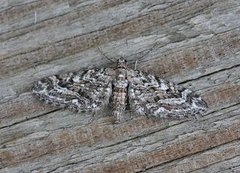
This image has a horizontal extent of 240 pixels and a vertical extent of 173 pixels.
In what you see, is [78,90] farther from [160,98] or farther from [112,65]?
[160,98]

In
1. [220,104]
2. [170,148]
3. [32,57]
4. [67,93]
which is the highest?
[32,57]

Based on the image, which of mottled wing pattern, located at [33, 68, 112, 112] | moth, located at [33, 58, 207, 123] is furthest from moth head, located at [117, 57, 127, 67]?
mottled wing pattern, located at [33, 68, 112, 112]

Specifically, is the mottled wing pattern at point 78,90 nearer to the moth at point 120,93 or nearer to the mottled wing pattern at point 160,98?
the moth at point 120,93

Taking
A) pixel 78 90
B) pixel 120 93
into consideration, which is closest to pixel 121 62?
pixel 120 93

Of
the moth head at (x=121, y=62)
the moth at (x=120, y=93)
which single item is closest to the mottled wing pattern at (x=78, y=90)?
the moth at (x=120, y=93)

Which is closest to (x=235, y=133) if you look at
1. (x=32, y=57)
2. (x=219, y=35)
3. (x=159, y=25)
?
(x=219, y=35)

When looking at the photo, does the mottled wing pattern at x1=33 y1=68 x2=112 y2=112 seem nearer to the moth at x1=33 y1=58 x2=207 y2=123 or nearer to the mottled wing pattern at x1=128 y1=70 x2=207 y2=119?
the moth at x1=33 y1=58 x2=207 y2=123

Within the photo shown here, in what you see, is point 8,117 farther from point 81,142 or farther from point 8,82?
point 81,142
